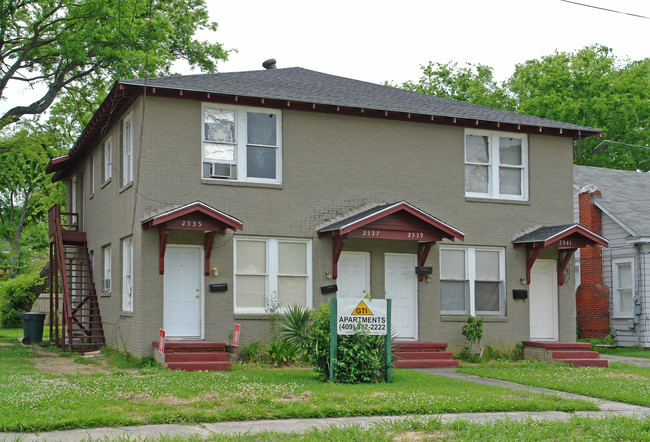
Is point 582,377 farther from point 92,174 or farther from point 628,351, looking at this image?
point 92,174

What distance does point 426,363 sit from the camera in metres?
17.6

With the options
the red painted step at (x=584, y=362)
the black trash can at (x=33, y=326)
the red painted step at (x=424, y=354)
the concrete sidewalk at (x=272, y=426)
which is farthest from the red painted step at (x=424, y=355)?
the black trash can at (x=33, y=326)

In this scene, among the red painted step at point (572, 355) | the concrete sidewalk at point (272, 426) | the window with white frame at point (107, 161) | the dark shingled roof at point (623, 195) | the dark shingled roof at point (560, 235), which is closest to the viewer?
the concrete sidewalk at point (272, 426)

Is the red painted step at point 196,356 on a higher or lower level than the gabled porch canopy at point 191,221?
lower

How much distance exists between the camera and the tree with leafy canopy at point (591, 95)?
1650 inches

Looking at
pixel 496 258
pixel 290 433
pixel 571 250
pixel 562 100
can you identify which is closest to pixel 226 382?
pixel 290 433

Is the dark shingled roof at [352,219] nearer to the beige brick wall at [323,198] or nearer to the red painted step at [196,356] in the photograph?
the beige brick wall at [323,198]

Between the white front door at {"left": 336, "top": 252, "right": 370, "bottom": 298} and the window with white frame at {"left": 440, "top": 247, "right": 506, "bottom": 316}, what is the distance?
2.18m

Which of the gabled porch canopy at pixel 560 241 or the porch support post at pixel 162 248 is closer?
the porch support post at pixel 162 248

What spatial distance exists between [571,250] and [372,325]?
9.07 meters

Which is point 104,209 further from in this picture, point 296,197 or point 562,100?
point 562,100

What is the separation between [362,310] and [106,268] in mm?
10488

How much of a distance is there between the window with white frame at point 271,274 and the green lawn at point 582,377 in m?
4.34

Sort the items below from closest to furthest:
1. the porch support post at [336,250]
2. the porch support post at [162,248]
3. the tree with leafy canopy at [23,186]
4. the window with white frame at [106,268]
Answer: the porch support post at [162,248] < the porch support post at [336,250] < the window with white frame at [106,268] < the tree with leafy canopy at [23,186]
